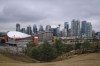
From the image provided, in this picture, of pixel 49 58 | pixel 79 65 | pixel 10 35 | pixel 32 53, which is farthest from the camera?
pixel 10 35

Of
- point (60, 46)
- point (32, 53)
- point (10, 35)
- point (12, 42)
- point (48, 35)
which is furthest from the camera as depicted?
point (48, 35)

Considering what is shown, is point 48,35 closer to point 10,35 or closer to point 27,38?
point 27,38

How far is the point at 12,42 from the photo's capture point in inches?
6353

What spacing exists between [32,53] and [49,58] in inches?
263

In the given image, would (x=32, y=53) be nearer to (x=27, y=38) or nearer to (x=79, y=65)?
(x=79, y=65)

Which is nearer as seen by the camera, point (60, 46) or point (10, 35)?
point (60, 46)

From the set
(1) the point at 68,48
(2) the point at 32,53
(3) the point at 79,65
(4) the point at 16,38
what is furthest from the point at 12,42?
(3) the point at 79,65

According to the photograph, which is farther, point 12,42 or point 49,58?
point 12,42

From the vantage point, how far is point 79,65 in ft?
96.7

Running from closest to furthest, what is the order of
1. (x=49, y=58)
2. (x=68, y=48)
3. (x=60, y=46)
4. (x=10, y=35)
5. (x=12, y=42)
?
(x=49, y=58) < (x=60, y=46) < (x=68, y=48) < (x=12, y=42) < (x=10, y=35)

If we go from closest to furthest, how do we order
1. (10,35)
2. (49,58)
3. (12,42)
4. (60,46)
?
(49,58) < (60,46) < (12,42) < (10,35)

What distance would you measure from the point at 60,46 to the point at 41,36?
3752 inches

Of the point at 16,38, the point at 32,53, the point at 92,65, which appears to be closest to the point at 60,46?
the point at 32,53

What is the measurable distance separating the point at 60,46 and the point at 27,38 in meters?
90.1
